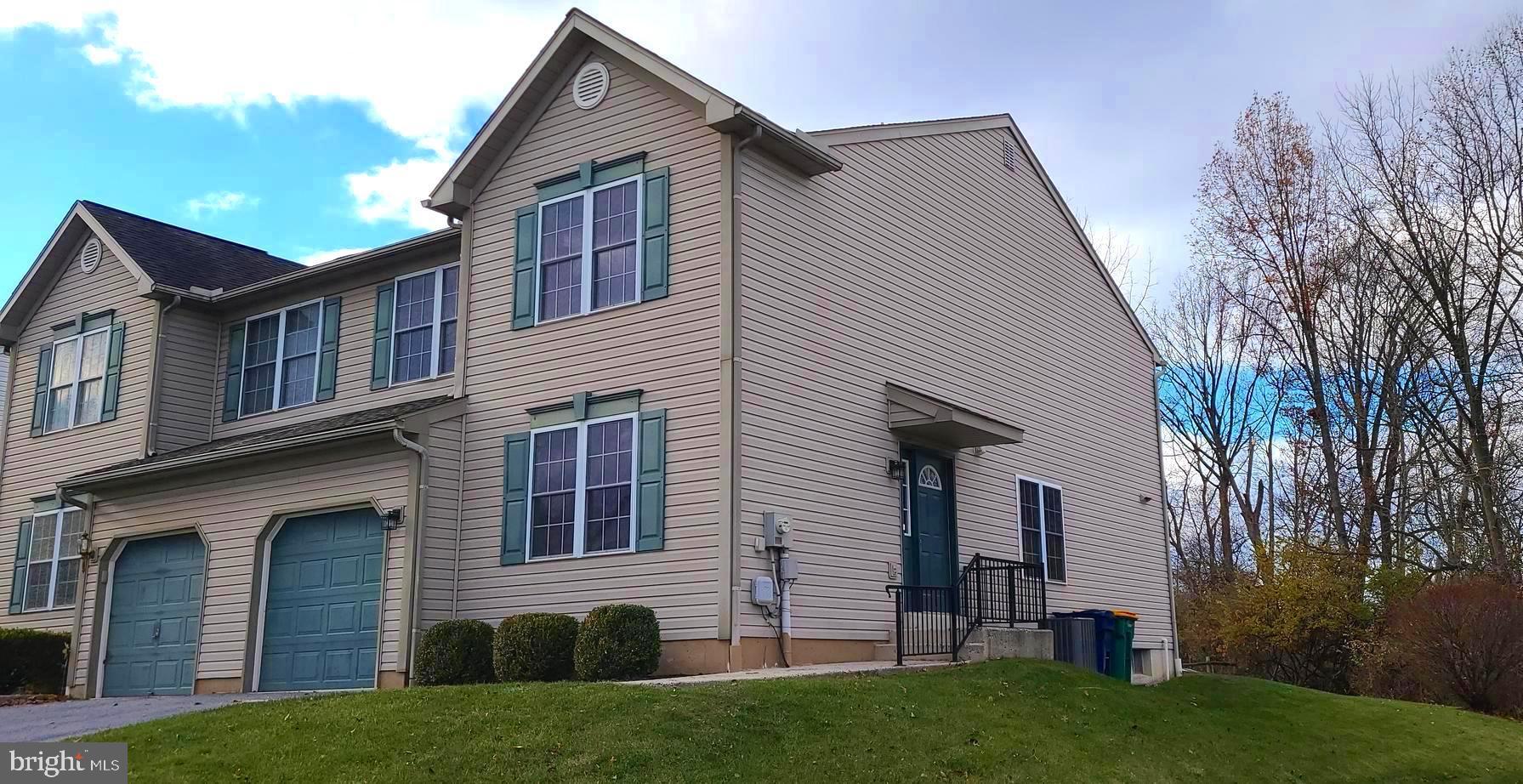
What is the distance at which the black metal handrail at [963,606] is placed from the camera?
14469 mm

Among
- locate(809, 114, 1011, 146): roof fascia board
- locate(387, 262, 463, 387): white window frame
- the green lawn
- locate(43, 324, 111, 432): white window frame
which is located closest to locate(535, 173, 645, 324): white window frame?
locate(387, 262, 463, 387): white window frame

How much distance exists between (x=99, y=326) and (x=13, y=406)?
268 cm

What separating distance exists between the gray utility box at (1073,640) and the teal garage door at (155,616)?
10900mm

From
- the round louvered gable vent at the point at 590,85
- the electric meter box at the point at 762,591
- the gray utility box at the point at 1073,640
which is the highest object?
the round louvered gable vent at the point at 590,85

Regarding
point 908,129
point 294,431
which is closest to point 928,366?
point 908,129

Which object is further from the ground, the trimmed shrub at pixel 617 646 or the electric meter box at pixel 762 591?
the electric meter box at pixel 762 591

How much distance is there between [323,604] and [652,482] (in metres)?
4.76

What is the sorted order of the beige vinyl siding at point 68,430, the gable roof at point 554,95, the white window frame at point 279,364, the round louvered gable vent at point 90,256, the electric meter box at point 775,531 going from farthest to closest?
the round louvered gable vent at point 90,256 < the beige vinyl siding at point 68,430 < the white window frame at point 279,364 < the gable roof at point 554,95 < the electric meter box at point 775,531

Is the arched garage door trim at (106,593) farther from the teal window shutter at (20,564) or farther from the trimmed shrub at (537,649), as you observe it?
the trimmed shrub at (537,649)

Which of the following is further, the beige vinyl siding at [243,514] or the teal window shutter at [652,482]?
the beige vinyl siding at [243,514]

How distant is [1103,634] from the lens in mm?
16469

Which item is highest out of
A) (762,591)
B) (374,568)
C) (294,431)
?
Result: (294,431)

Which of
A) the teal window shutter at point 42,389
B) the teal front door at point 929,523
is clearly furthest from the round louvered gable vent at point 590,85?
the teal window shutter at point 42,389

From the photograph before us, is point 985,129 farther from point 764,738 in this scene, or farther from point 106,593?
point 106,593
